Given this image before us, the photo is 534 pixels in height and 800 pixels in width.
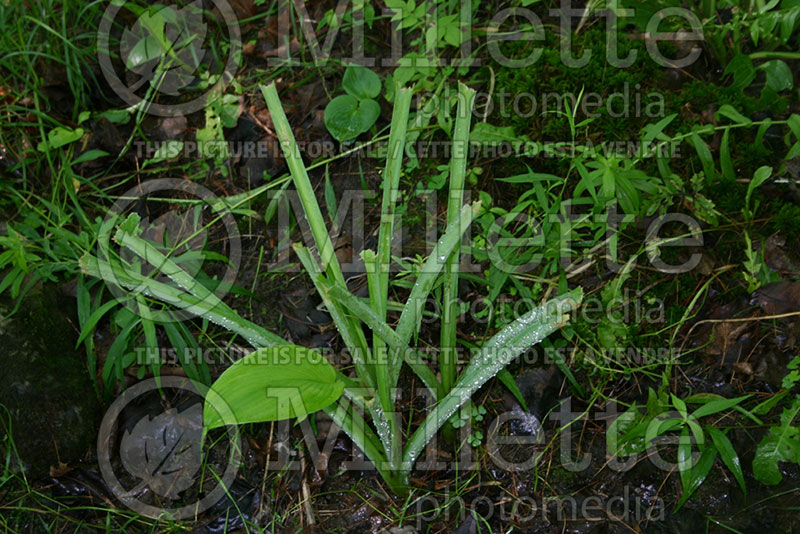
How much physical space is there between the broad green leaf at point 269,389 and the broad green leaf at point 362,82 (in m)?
1.18

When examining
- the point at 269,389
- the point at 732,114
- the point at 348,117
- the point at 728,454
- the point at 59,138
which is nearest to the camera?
the point at 269,389

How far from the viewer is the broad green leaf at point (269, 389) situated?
109cm

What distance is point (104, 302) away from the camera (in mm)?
2096

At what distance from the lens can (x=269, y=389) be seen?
1112 millimetres

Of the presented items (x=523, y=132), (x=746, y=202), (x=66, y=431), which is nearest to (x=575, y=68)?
(x=523, y=132)

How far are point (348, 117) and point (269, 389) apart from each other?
122 centimetres

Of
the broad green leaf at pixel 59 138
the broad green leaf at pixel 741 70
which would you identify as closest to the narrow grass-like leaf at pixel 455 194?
the broad green leaf at pixel 741 70

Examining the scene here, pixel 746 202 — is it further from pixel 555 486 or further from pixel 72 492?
pixel 72 492

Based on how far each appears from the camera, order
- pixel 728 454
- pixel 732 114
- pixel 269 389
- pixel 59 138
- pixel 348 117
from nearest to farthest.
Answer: pixel 269 389, pixel 728 454, pixel 732 114, pixel 348 117, pixel 59 138

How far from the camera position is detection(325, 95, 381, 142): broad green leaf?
2.05m

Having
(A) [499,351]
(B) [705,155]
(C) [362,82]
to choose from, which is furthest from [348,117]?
(B) [705,155]

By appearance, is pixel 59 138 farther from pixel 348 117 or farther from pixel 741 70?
pixel 741 70

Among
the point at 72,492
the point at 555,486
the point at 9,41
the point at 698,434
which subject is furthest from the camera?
the point at 9,41

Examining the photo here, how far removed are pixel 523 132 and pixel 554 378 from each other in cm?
84
